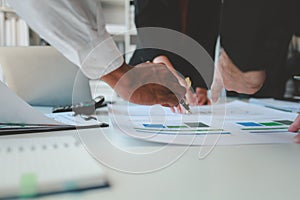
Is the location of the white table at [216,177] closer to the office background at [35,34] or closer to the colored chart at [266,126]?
the colored chart at [266,126]

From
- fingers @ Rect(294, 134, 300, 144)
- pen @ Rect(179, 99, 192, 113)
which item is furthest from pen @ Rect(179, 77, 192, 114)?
fingers @ Rect(294, 134, 300, 144)

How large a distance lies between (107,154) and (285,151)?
0.29 metres

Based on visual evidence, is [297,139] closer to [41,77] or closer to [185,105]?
[185,105]

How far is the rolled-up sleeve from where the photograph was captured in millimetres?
485

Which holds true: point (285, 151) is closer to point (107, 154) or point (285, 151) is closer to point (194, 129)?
point (194, 129)

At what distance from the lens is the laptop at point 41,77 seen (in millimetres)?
882

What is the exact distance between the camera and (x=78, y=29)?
0.49 meters

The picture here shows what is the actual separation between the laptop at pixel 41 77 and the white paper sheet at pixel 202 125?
0.78ft

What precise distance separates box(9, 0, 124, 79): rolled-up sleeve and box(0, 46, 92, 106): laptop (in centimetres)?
36

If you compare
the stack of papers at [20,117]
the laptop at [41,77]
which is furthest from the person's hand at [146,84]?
the laptop at [41,77]

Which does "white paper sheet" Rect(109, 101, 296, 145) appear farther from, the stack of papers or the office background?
the office background

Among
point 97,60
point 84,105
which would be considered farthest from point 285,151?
point 84,105

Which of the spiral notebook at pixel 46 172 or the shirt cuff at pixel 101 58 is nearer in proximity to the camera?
the spiral notebook at pixel 46 172

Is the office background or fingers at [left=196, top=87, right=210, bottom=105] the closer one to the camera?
fingers at [left=196, top=87, right=210, bottom=105]
